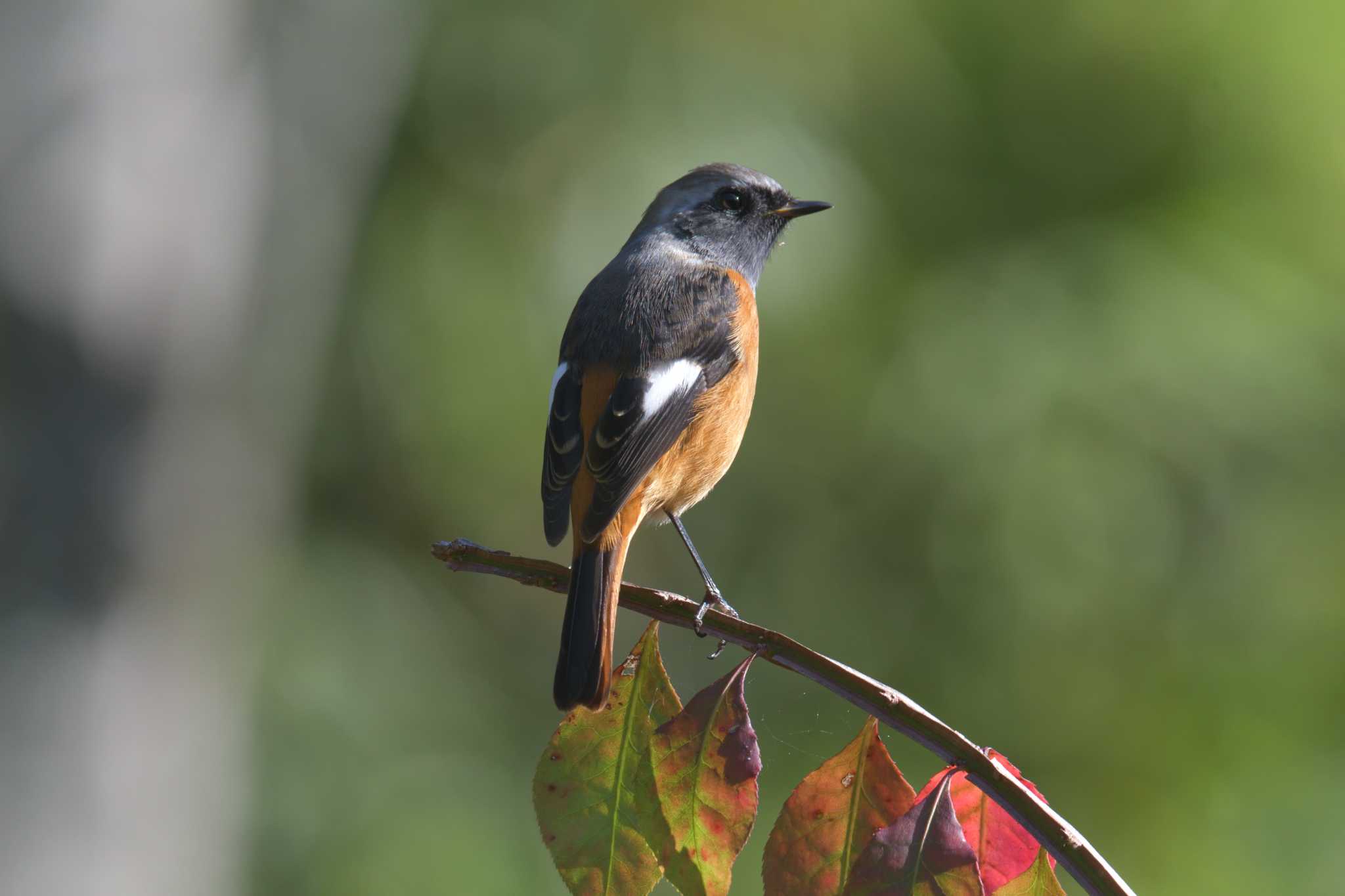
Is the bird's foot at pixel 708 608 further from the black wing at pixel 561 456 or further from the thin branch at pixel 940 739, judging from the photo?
the black wing at pixel 561 456

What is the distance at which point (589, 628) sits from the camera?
7.54 ft

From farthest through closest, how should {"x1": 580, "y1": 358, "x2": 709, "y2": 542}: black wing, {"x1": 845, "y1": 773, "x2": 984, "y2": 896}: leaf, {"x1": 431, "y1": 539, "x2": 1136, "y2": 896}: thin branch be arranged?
{"x1": 580, "y1": 358, "x2": 709, "y2": 542}: black wing → {"x1": 845, "y1": 773, "x2": 984, "y2": 896}: leaf → {"x1": 431, "y1": 539, "x2": 1136, "y2": 896}: thin branch

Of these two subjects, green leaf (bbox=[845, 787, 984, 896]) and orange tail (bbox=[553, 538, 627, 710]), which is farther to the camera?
orange tail (bbox=[553, 538, 627, 710])

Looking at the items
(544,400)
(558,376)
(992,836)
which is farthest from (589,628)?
(544,400)

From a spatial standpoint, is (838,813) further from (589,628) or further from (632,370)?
(632,370)

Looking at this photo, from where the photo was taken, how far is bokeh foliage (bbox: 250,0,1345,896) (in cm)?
812

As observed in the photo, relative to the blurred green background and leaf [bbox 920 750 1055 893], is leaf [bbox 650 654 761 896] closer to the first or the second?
leaf [bbox 920 750 1055 893]

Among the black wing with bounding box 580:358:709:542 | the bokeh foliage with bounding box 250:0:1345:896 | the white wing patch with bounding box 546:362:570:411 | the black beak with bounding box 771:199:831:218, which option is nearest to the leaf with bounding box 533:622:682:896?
the black wing with bounding box 580:358:709:542

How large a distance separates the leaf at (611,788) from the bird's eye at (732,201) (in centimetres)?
249

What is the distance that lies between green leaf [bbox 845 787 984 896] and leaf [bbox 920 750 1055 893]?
8cm

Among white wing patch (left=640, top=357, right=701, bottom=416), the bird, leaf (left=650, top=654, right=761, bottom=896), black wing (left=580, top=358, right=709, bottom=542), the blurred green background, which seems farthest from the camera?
the blurred green background

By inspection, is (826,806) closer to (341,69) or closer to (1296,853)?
(1296,853)

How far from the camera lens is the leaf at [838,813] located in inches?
63.1

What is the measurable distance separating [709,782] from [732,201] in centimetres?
268
